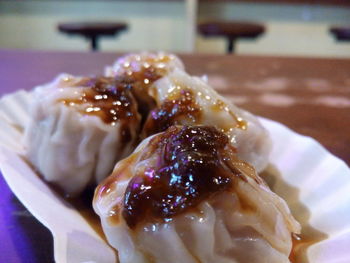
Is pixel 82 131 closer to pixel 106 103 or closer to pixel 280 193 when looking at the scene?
pixel 106 103

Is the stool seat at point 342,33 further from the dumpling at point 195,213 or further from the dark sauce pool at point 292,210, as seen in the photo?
the dumpling at point 195,213

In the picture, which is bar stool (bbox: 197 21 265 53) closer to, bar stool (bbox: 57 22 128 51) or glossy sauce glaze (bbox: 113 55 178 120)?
bar stool (bbox: 57 22 128 51)

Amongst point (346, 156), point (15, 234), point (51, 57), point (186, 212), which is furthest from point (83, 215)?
point (51, 57)

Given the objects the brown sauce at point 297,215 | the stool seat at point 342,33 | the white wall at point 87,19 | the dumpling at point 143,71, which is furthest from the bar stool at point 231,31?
the brown sauce at point 297,215

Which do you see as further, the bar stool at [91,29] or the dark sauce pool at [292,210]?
the bar stool at [91,29]

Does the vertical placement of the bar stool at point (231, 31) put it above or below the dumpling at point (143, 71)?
below

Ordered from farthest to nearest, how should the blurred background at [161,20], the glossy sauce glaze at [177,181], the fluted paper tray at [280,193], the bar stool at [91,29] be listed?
the blurred background at [161,20] → the bar stool at [91,29] → the fluted paper tray at [280,193] → the glossy sauce glaze at [177,181]

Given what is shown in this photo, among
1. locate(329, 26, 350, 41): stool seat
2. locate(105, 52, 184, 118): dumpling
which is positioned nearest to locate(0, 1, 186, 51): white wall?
locate(329, 26, 350, 41): stool seat

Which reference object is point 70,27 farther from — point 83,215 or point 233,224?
point 233,224

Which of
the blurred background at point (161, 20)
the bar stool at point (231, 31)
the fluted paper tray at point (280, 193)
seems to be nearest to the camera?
the fluted paper tray at point (280, 193)
